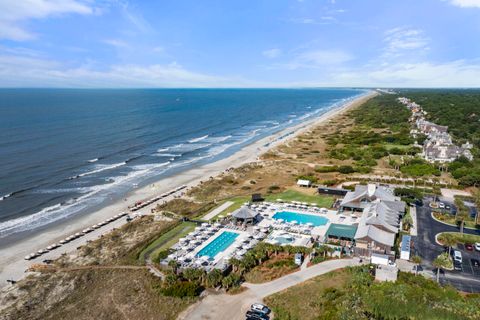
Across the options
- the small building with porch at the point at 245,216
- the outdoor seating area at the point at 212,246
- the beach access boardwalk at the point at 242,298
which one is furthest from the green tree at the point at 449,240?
the small building with porch at the point at 245,216

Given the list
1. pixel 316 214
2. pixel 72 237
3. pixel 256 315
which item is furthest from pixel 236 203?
pixel 256 315

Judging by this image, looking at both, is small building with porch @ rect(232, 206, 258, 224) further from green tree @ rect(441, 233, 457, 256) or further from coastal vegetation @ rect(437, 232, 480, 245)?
green tree @ rect(441, 233, 457, 256)

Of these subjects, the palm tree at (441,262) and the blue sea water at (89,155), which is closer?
the palm tree at (441,262)

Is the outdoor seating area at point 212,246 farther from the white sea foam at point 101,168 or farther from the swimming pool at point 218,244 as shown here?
the white sea foam at point 101,168

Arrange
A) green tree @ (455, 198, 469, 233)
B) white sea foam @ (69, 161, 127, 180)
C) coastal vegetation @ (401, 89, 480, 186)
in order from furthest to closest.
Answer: white sea foam @ (69, 161, 127, 180), coastal vegetation @ (401, 89, 480, 186), green tree @ (455, 198, 469, 233)

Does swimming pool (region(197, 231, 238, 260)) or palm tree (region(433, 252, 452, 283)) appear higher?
palm tree (region(433, 252, 452, 283))

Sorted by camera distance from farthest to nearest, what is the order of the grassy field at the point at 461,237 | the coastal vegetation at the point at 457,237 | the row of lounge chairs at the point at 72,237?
the grassy field at the point at 461,237 → the coastal vegetation at the point at 457,237 → the row of lounge chairs at the point at 72,237

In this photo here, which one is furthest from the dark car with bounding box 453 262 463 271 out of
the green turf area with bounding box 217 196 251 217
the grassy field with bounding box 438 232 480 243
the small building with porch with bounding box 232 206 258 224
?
the green turf area with bounding box 217 196 251 217
